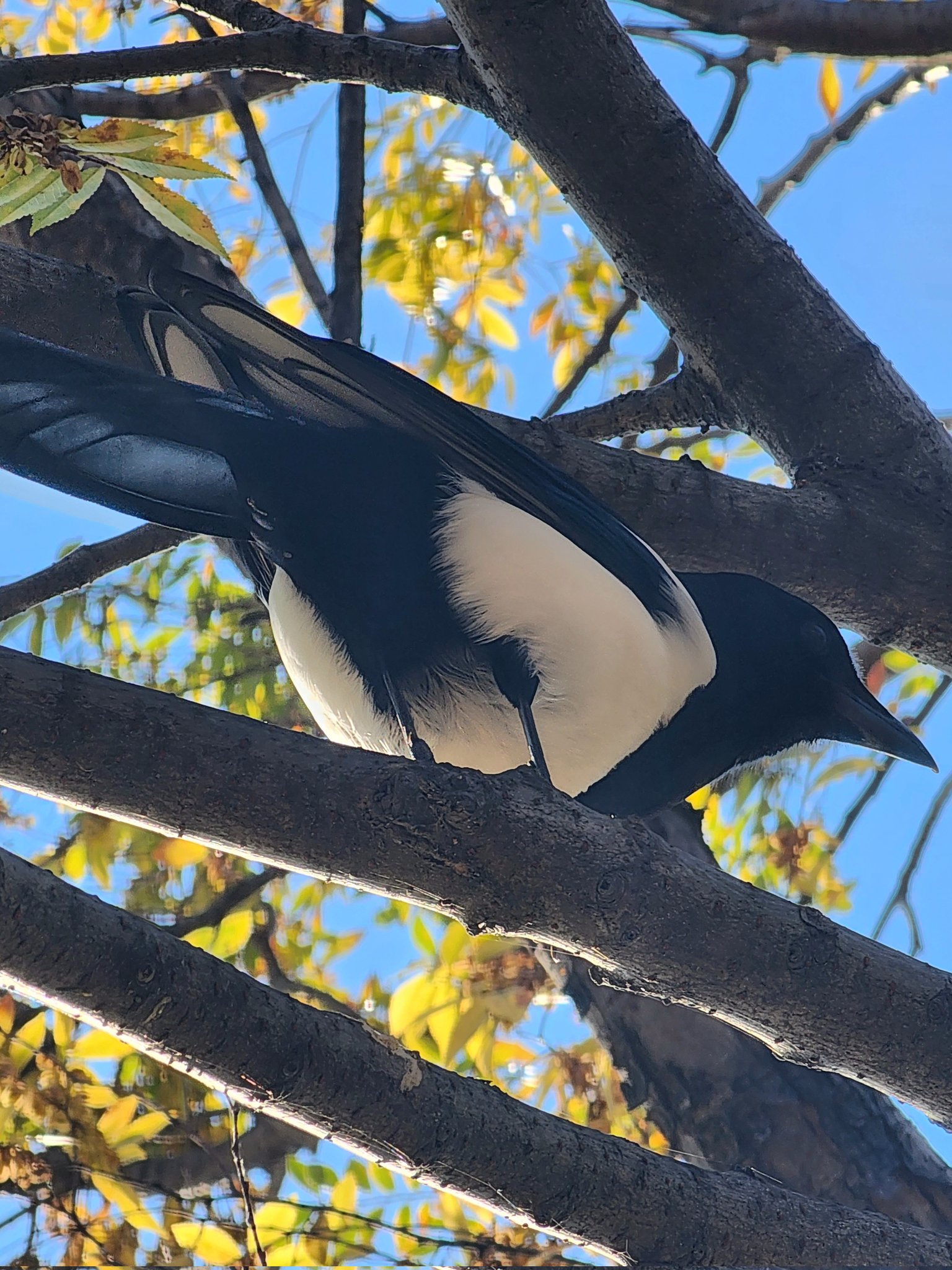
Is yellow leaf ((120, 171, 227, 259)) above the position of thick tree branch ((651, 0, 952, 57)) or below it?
below

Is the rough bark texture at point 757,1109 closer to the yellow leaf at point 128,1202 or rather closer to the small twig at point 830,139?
the yellow leaf at point 128,1202

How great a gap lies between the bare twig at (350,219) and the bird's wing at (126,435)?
1.97 feet

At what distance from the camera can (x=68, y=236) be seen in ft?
8.06

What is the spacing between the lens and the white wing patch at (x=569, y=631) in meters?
1.82

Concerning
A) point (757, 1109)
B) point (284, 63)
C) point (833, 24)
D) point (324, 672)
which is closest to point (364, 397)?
point (324, 672)

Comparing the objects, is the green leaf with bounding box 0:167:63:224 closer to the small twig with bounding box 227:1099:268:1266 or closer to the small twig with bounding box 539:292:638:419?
the small twig with bounding box 227:1099:268:1266

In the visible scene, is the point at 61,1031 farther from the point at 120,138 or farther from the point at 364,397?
the point at 120,138

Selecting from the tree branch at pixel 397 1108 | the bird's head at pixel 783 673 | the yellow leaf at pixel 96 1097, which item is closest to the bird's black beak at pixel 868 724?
the bird's head at pixel 783 673

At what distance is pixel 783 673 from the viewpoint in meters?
2.18

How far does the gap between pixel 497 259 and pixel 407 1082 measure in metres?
2.54

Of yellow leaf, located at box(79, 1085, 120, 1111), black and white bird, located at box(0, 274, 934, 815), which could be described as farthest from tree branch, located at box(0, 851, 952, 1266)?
yellow leaf, located at box(79, 1085, 120, 1111)

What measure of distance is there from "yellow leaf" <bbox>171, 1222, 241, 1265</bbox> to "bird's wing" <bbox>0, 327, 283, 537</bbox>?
1.06m

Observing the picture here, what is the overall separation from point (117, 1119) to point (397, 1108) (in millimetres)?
989

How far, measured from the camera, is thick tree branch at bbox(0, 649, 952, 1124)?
1283 mm
